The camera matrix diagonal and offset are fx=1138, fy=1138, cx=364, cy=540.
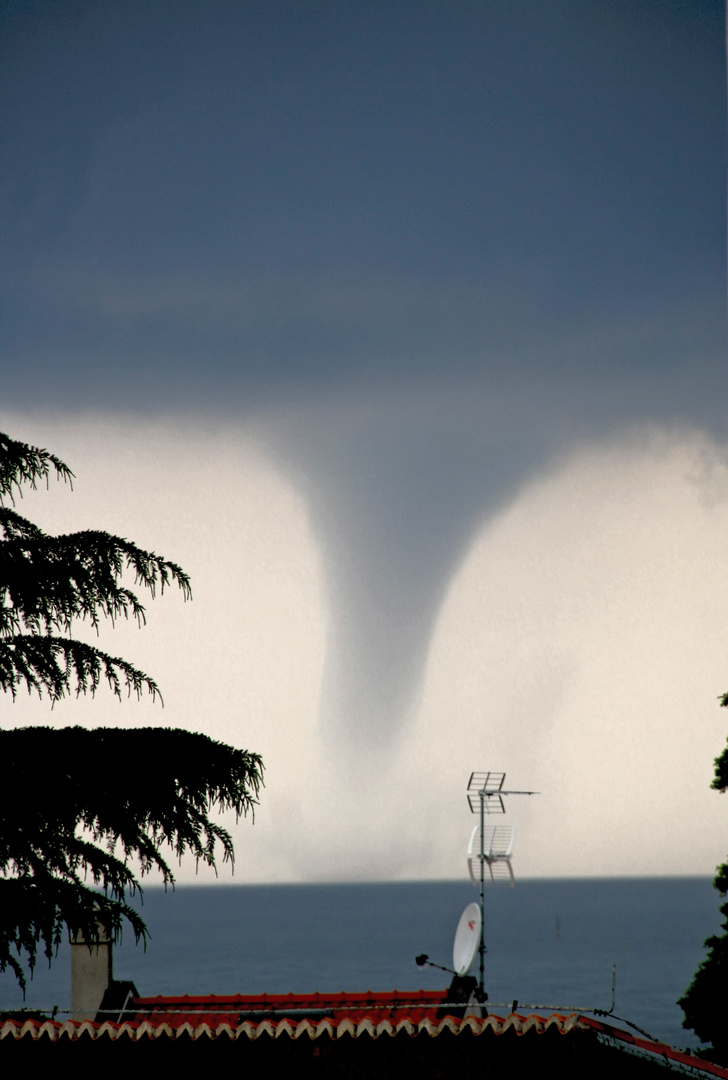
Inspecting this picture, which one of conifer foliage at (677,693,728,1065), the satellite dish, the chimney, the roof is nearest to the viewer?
the roof

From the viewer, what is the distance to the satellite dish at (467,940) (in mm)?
18016

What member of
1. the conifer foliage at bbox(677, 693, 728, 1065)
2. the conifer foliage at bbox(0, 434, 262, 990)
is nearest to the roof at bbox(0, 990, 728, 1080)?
the conifer foliage at bbox(0, 434, 262, 990)

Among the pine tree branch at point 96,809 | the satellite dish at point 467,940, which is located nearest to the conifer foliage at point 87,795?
the pine tree branch at point 96,809

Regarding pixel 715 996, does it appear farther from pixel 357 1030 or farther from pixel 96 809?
pixel 96 809

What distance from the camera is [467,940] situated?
18.7 m

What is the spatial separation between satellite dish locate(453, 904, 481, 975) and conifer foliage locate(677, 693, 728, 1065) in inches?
263

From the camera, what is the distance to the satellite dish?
1802cm

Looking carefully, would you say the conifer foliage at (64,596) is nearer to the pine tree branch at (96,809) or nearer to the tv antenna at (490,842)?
the pine tree branch at (96,809)

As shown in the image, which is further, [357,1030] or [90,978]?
[90,978]

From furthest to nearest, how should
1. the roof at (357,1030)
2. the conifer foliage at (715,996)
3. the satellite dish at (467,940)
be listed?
1. the conifer foliage at (715,996)
2. the satellite dish at (467,940)
3. the roof at (357,1030)

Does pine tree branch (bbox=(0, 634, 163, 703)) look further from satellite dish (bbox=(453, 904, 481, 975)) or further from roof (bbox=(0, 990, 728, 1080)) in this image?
satellite dish (bbox=(453, 904, 481, 975))

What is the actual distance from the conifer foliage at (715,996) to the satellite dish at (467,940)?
6.68 meters

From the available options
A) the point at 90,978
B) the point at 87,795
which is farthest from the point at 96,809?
the point at 90,978

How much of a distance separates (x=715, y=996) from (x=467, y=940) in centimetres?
766
